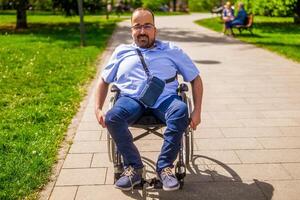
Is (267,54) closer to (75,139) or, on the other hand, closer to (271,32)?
(271,32)

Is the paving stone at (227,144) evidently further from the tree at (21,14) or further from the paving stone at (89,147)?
the tree at (21,14)

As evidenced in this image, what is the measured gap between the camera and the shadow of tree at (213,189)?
160 inches

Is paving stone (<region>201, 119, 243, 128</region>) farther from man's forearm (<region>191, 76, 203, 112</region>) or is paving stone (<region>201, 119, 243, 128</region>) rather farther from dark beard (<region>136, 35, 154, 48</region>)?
dark beard (<region>136, 35, 154, 48</region>)

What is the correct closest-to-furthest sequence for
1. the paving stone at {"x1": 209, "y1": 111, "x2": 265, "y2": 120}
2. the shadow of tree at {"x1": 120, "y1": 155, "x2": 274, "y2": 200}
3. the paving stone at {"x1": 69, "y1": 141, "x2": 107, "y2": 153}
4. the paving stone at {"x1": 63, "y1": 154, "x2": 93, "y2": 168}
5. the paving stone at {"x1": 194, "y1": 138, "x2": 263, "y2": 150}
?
the shadow of tree at {"x1": 120, "y1": 155, "x2": 274, "y2": 200}, the paving stone at {"x1": 63, "y1": 154, "x2": 93, "y2": 168}, the paving stone at {"x1": 69, "y1": 141, "x2": 107, "y2": 153}, the paving stone at {"x1": 194, "y1": 138, "x2": 263, "y2": 150}, the paving stone at {"x1": 209, "y1": 111, "x2": 265, "y2": 120}

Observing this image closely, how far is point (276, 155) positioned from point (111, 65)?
208 cm

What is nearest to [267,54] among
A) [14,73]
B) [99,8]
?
[14,73]

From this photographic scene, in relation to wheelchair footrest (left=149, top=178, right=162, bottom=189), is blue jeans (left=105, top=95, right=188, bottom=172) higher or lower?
higher

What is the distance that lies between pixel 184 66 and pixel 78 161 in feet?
→ 5.09

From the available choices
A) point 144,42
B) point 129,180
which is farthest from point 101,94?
point 129,180

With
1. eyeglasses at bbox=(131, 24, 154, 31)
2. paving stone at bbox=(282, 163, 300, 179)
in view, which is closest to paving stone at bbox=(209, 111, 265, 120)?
paving stone at bbox=(282, 163, 300, 179)

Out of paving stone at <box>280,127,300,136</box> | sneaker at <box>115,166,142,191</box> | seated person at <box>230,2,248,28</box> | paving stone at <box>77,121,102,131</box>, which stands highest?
seated person at <box>230,2,248,28</box>

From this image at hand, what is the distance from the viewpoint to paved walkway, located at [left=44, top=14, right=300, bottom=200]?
165 inches

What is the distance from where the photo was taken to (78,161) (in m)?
4.97

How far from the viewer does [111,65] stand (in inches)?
180
